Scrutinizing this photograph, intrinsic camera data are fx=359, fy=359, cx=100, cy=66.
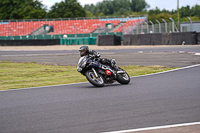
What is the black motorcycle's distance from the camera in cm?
983

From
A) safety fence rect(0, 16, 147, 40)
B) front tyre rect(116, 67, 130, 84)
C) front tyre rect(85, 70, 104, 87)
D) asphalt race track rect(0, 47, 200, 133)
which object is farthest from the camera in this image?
safety fence rect(0, 16, 147, 40)

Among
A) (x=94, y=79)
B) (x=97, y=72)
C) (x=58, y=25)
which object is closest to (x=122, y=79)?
(x=97, y=72)

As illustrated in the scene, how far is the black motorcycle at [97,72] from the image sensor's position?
983 centimetres

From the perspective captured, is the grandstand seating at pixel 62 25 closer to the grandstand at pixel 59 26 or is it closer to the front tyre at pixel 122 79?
the grandstand at pixel 59 26

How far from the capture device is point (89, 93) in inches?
344

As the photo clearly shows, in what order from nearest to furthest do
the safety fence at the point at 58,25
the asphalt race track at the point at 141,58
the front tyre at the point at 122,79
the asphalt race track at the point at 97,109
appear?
the asphalt race track at the point at 97,109 < the front tyre at the point at 122,79 < the asphalt race track at the point at 141,58 < the safety fence at the point at 58,25

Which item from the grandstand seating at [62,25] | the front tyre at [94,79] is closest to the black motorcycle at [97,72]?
the front tyre at [94,79]

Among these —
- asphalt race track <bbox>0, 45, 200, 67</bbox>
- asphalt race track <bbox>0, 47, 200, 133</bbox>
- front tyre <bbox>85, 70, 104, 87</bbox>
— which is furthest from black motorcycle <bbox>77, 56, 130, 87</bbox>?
asphalt race track <bbox>0, 45, 200, 67</bbox>

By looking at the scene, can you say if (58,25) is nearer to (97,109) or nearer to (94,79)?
(94,79)

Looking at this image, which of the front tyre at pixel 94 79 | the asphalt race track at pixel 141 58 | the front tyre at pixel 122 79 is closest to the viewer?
the front tyre at pixel 94 79

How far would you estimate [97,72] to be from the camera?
10070 millimetres

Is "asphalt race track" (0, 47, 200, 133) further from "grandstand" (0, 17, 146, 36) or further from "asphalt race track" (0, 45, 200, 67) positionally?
"grandstand" (0, 17, 146, 36)

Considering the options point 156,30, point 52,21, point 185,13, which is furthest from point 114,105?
A: point 185,13

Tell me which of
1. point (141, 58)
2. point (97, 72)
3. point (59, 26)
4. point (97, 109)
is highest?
point (59, 26)
